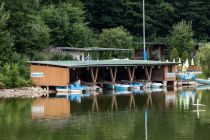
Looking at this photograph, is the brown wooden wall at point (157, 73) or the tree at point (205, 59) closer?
the brown wooden wall at point (157, 73)

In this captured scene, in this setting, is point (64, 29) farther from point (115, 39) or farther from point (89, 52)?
point (115, 39)

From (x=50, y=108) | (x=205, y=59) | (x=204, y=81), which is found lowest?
(x=50, y=108)

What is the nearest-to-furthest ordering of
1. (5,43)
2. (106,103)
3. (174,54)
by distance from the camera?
(106,103) → (5,43) → (174,54)

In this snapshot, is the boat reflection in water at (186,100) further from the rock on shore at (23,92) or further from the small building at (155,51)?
the small building at (155,51)

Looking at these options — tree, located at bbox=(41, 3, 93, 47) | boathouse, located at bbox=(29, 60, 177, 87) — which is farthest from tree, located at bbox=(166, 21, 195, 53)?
boathouse, located at bbox=(29, 60, 177, 87)

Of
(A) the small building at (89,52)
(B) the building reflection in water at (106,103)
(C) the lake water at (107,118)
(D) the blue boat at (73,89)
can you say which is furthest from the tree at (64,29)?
(C) the lake water at (107,118)

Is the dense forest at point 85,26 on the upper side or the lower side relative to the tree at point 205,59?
upper

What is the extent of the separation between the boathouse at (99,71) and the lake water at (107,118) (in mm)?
6347

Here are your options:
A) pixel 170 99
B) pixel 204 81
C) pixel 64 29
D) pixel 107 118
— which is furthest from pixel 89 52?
pixel 107 118

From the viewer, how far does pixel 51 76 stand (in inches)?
2264

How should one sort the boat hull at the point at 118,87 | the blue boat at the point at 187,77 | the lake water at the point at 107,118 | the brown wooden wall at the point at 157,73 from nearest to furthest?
the lake water at the point at 107,118 < the boat hull at the point at 118,87 < the brown wooden wall at the point at 157,73 < the blue boat at the point at 187,77

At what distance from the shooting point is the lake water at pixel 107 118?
1168 inches

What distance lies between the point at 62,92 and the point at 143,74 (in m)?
13.3

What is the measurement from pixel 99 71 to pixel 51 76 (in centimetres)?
947
